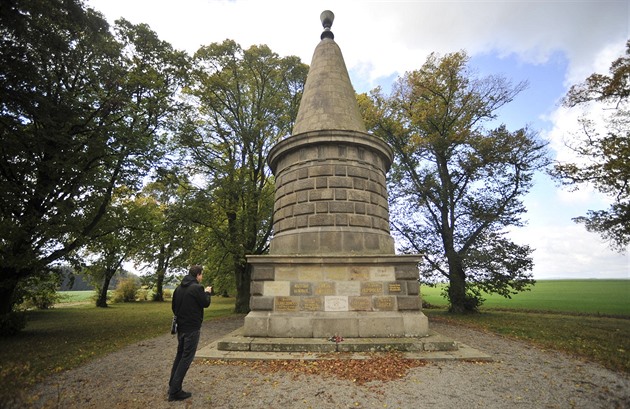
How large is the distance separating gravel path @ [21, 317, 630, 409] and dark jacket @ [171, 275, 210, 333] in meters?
1.14

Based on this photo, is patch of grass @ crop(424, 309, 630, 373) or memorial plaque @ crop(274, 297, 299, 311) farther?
memorial plaque @ crop(274, 297, 299, 311)

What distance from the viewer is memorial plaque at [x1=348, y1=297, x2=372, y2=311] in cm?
820

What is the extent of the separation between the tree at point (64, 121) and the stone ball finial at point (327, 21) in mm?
8108

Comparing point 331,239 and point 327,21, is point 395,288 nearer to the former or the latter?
point 331,239

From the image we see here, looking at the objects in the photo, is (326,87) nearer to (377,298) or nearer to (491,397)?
(377,298)

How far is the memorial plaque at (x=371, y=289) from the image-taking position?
8312 millimetres

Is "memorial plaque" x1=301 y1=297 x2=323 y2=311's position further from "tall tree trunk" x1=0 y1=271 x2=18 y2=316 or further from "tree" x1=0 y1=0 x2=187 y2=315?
"tall tree trunk" x1=0 y1=271 x2=18 y2=316

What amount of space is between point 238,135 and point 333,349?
1529cm

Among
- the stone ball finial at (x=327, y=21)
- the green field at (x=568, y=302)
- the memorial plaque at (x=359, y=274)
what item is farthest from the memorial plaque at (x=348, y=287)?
the green field at (x=568, y=302)

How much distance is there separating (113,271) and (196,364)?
27.3 m

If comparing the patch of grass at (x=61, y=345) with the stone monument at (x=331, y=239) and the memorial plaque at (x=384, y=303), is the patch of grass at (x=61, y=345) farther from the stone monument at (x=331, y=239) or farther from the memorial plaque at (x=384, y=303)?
the memorial plaque at (x=384, y=303)

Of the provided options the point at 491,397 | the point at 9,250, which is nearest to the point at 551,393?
the point at 491,397

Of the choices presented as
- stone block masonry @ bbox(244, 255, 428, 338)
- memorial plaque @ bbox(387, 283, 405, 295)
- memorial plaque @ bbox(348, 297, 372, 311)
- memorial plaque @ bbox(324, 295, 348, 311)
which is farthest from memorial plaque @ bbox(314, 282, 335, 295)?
memorial plaque @ bbox(387, 283, 405, 295)

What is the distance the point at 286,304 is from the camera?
27.2ft
